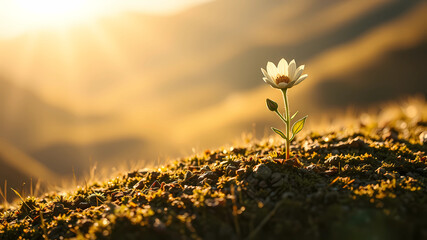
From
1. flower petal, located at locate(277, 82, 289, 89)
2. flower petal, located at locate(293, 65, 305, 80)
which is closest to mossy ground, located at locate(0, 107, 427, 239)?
flower petal, located at locate(277, 82, 289, 89)

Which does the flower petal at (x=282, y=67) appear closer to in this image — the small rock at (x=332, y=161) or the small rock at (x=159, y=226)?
the small rock at (x=332, y=161)

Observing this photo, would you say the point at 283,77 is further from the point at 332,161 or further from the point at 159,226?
the point at 159,226

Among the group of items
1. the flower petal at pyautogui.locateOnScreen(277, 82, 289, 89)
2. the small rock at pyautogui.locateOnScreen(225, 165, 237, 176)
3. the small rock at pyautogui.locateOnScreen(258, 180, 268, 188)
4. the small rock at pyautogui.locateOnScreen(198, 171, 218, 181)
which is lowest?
the small rock at pyautogui.locateOnScreen(258, 180, 268, 188)

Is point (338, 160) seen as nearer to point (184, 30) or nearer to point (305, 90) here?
point (305, 90)

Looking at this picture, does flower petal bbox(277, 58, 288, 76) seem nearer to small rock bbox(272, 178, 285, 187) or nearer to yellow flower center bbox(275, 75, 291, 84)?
yellow flower center bbox(275, 75, 291, 84)

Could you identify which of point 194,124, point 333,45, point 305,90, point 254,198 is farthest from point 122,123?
point 333,45

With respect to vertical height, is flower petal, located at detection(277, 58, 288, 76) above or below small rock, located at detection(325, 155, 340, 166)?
above

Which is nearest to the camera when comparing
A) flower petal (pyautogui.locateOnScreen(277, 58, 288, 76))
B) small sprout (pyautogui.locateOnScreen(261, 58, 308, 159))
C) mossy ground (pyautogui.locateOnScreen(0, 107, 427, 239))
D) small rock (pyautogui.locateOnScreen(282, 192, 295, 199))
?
mossy ground (pyautogui.locateOnScreen(0, 107, 427, 239))

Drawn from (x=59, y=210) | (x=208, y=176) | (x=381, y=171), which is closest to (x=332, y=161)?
(x=381, y=171)

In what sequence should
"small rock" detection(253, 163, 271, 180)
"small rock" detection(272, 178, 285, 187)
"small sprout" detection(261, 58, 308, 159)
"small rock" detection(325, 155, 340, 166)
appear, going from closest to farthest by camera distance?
"small rock" detection(272, 178, 285, 187), "small rock" detection(253, 163, 271, 180), "small sprout" detection(261, 58, 308, 159), "small rock" detection(325, 155, 340, 166)

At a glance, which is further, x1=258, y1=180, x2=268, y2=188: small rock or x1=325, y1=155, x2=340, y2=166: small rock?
x1=325, y1=155, x2=340, y2=166: small rock
